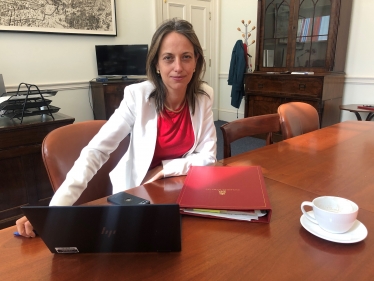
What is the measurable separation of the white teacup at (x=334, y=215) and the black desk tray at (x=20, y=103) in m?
1.96

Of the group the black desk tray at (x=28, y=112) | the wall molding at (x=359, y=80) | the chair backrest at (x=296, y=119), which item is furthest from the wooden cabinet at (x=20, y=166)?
the wall molding at (x=359, y=80)

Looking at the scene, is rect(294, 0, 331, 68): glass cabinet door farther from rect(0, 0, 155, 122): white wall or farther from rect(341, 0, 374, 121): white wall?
rect(0, 0, 155, 122): white wall

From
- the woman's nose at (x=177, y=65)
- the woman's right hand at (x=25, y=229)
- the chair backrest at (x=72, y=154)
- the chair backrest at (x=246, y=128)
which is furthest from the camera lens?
the chair backrest at (x=246, y=128)

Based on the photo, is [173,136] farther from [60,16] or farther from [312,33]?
[312,33]

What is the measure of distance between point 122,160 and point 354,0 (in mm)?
3388

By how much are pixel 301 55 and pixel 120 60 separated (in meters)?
2.16

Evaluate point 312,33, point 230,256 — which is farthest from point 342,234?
point 312,33

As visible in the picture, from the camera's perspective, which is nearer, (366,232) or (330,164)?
(366,232)

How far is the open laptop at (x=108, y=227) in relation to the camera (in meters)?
0.56

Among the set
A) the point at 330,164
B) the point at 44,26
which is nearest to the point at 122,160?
the point at 330,164

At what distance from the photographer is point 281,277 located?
1.82 ft

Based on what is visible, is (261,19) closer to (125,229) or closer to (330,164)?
(330,164)

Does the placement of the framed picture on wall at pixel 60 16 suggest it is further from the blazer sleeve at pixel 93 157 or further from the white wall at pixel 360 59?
the white wall at pixel 360 59

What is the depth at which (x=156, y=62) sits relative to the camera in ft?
4.16
